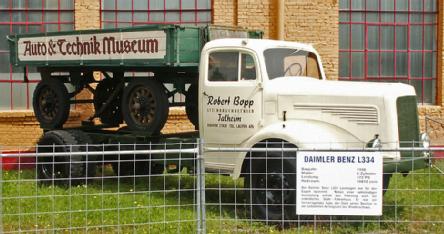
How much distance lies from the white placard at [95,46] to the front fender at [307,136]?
2074 millimetres

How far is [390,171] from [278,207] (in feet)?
4.47

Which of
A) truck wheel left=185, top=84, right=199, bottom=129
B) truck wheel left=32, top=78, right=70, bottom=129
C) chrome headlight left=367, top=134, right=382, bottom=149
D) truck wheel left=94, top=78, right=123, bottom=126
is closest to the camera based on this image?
chrome headlight left=367, top=134, right=382, bottom=149

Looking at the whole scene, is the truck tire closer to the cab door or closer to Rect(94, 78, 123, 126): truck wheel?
Rect(94, 78, 123, 126): truck wheel

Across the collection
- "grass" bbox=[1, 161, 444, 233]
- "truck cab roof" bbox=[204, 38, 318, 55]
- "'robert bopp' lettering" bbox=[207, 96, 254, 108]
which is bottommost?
"grass" bbox=[1, 161, 444, 233]

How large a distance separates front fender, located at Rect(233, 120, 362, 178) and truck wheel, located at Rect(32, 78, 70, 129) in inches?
157

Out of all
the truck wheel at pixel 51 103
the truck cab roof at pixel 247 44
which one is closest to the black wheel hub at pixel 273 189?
the truck cab roof at pixel 247 44

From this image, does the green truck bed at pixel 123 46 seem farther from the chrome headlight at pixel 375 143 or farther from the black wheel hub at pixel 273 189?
the chrome headlight at pixel 375 143

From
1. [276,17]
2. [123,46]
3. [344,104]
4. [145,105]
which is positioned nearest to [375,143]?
[344,104]

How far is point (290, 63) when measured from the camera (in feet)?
35.2

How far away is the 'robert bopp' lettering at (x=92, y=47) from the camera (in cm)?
1121

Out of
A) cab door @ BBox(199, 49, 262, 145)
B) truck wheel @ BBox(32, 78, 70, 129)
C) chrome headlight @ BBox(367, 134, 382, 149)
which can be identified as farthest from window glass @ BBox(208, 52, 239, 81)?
truck wheel @ BBox(32, 78, 70, 129)

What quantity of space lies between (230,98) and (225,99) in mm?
81

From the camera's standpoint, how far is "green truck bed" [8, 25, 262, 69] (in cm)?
1092

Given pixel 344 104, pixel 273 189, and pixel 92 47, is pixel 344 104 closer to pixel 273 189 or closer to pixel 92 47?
pixel 273 189
